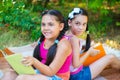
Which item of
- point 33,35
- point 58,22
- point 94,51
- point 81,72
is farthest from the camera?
point 33,35

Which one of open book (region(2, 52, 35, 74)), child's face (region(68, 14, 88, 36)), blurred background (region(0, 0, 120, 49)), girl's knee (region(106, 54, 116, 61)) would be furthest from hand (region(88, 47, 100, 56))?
blurred background (region(0, 0, 120, 49))

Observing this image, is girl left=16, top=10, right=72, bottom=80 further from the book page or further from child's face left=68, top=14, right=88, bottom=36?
child's face left=68, top=14, right=88, bottom=36

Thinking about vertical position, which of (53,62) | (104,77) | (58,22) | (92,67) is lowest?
(104,77)

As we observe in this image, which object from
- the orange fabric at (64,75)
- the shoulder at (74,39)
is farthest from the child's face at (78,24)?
the orange fabric at (64,75)

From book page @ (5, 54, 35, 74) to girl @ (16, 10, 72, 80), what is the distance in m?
0.05

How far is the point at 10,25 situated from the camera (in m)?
6.36

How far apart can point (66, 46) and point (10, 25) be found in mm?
3260

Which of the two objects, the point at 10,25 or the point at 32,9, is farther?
the point at 32,9

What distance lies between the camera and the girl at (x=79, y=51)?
3.51m

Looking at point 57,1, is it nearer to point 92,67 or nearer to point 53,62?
point 92,67

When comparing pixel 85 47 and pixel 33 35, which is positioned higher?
pixel 85 47

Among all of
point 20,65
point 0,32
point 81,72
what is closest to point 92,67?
point 81,72

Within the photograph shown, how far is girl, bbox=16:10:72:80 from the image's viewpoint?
319 centimetres

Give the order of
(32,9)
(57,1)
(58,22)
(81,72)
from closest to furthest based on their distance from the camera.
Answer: (58,22), (81,72), (32,9), (57,1)
